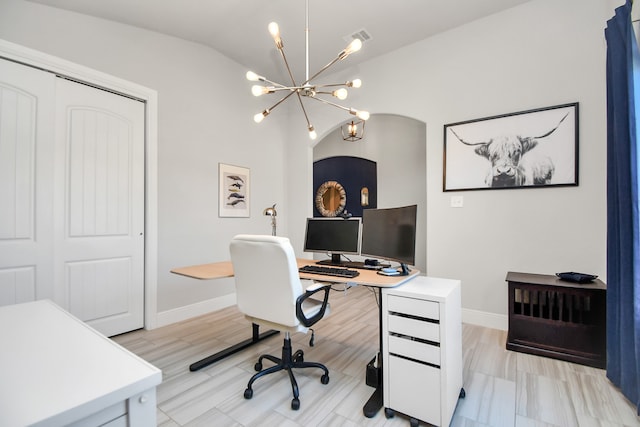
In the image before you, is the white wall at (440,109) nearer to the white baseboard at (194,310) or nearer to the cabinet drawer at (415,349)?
the white baseboard at (194,310)

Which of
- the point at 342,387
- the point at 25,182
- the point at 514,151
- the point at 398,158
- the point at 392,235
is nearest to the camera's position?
the point at 342,387

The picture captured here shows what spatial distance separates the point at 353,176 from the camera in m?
5.87

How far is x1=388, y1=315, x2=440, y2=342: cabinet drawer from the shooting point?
5.13 feet

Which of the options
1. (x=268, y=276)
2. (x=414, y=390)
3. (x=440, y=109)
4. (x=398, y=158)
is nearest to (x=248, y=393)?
(x=268, y=276)

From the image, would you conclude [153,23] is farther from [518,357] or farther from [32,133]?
[518,357]

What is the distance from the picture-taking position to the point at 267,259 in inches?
70.4

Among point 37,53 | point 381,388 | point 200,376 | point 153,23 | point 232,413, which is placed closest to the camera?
point 232,413

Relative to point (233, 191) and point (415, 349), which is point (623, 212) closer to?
point (415, 349)

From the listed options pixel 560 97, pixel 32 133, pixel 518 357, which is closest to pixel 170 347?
pixel 32 133

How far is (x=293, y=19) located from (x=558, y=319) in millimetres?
3757

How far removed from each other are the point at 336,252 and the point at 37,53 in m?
2.94

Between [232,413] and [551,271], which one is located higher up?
[551,271]

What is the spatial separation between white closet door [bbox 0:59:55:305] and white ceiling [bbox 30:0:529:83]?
722mm

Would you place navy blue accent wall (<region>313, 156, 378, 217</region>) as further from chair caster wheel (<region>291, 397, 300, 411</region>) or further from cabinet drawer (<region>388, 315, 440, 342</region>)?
chair caster wheel (<region>291, 397, 300, 411</region>)
